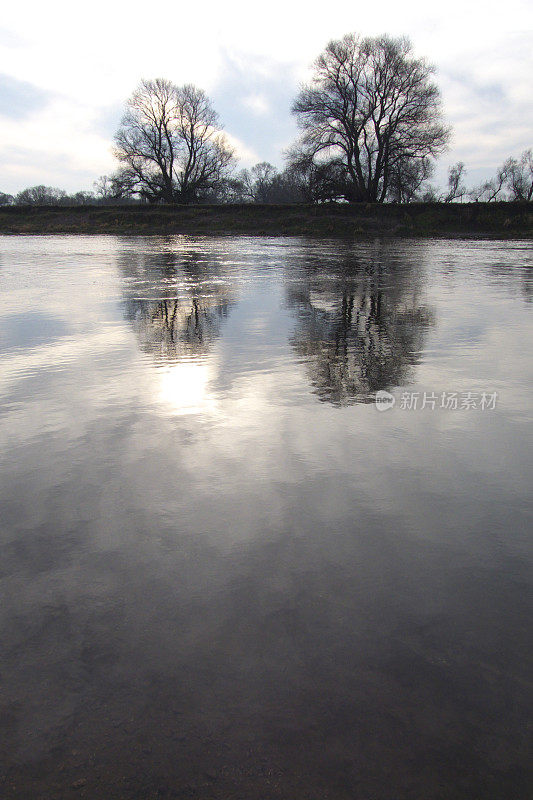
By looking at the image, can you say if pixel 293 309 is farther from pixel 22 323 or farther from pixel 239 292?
pixel 22 323

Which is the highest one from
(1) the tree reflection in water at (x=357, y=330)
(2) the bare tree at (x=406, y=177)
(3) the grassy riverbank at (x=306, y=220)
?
(2) the bare tree at (x=406, y=177)

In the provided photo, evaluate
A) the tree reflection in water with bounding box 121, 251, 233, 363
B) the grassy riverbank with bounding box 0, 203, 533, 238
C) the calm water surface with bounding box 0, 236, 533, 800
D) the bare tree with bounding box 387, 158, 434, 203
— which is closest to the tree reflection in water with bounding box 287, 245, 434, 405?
the calm water surface with bounding box 0, 236, 533, 800

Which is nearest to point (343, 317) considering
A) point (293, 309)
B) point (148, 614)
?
point (293, 309)

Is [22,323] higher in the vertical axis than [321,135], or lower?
lower

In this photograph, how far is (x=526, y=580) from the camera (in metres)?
1.86

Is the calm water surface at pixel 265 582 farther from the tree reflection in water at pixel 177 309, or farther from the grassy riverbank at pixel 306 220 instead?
the grassy riverbank at pixel 306 220

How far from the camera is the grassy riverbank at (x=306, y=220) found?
30.5 m

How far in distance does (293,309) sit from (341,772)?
6.64 metres

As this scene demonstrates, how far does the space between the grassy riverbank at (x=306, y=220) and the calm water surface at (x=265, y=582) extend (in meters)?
27.4

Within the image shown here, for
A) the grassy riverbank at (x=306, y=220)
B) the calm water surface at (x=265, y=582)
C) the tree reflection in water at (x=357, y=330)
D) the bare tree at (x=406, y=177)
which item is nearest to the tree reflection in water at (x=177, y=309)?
the calm water surface at (x=265, y=582)

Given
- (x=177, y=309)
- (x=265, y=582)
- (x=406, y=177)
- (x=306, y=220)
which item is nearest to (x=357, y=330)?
(x=177, y=309)

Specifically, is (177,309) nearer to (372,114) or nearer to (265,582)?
(265,582)

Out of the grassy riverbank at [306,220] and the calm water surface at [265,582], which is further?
the grassy riverbank at [306,220]

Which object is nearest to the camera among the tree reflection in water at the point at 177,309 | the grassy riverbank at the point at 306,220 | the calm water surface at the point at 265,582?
the calm water surface at the point at 265,582
